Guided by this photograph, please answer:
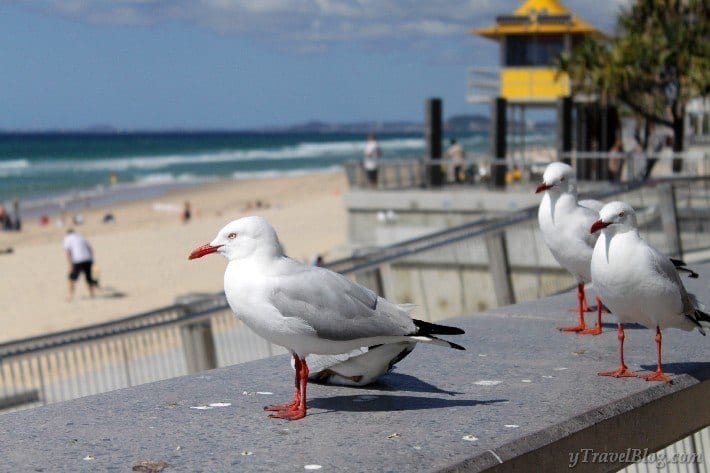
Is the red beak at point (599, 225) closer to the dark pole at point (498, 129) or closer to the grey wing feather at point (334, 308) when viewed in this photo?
the grey wing feather at point (334, 308)

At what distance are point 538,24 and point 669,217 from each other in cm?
2546

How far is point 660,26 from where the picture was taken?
1097 inches

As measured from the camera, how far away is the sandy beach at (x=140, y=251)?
78.7 feet

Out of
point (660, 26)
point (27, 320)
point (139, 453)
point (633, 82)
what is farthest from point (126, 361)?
point (660, 26)

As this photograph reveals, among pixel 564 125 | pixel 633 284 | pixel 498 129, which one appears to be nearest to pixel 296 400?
pixel 633 284

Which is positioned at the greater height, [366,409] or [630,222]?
[630,222]

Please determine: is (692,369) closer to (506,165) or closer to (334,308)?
(334,308)

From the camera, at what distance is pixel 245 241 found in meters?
3.99

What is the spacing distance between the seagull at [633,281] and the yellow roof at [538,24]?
3227 cm

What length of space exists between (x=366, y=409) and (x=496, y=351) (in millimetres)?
1229

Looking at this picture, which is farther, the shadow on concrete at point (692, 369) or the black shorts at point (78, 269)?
the black shorts at point (78, 269)

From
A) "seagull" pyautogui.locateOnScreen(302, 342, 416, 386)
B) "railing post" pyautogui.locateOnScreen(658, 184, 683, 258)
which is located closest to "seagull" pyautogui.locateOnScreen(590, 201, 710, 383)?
"seagull" pyautogui.locateOnScreen(302, 342, 416, 386)

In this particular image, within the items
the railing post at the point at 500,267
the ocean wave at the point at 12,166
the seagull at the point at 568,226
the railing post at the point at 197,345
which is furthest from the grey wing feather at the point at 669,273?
the ocean wave at the point at 12,166

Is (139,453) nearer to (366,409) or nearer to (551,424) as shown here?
(366,409)
